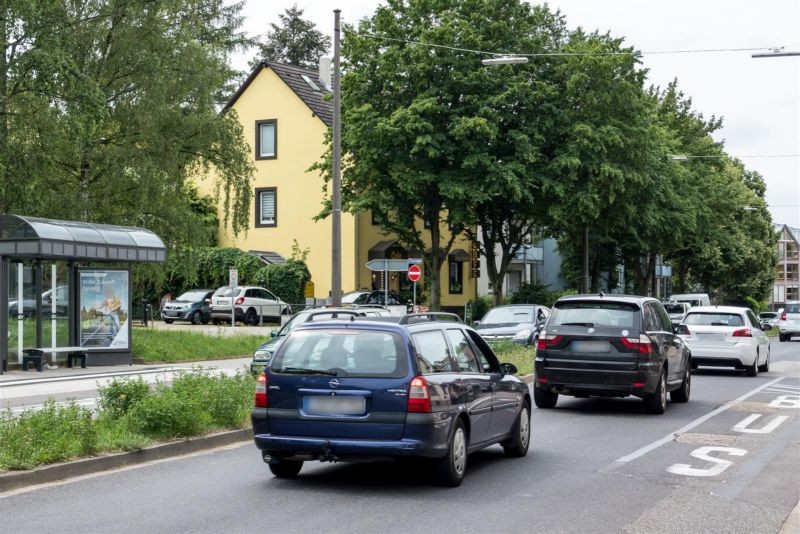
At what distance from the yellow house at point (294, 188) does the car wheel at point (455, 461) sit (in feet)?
144

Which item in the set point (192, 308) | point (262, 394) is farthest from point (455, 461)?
point (192, 308)

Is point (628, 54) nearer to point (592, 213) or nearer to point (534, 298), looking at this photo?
point (592, 213)

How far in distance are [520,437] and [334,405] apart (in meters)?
2.92

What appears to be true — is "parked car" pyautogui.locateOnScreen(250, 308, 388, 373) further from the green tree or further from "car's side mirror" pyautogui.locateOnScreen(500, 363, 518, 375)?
the green tree

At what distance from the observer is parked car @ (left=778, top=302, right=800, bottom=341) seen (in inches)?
2002

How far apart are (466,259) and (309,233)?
10674 mm

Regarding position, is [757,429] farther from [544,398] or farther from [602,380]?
[544,398]

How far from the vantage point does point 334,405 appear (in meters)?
9.02

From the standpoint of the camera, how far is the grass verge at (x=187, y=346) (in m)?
28.3

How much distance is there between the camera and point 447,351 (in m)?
9.78

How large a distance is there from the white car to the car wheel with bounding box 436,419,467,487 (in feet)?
50.2

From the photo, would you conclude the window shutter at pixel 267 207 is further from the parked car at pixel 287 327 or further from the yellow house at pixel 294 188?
the parked car at pixel 287 327

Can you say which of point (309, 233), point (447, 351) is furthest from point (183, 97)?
point (447, 351)

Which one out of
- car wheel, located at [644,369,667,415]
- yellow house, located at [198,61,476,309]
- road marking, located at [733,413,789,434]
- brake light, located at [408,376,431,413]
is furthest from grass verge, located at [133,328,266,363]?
yellow house, located at [198,61,476,309]
